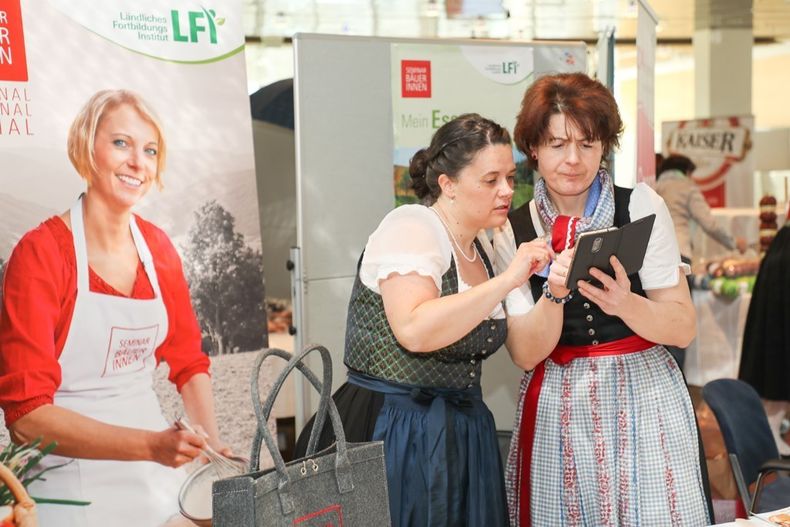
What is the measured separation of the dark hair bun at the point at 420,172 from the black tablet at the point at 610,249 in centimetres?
43

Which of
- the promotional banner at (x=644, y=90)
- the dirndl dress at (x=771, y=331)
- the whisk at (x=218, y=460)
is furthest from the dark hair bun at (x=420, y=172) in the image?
the dirndl dress at (x=771, y=331)

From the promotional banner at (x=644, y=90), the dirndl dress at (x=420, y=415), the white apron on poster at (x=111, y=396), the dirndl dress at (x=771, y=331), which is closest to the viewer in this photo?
the dirndl dress at (x=420, y=415)

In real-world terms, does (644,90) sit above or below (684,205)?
above

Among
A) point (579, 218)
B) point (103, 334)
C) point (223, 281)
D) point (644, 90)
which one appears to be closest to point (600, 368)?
point (579, 218)

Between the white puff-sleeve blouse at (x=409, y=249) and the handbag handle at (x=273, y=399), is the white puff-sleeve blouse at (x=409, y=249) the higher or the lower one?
the higher one

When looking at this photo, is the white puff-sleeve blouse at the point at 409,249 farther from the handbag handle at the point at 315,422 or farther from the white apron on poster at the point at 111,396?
the white apron on poster at the point at 111,396

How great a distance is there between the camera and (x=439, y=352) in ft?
6.87

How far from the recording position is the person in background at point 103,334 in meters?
2.52

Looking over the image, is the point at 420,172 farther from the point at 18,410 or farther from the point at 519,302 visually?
the point at 18,410

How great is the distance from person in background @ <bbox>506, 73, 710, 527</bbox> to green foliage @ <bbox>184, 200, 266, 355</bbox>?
3.23 feet

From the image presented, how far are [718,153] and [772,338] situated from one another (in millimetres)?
3031

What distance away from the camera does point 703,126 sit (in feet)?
25.0

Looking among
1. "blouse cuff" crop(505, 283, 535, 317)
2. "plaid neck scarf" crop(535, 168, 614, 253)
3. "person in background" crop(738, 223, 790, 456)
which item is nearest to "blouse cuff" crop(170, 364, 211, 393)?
"blouse cuff" crop(505, 283, 535, 317)

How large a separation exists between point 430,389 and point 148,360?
39.1 inches
